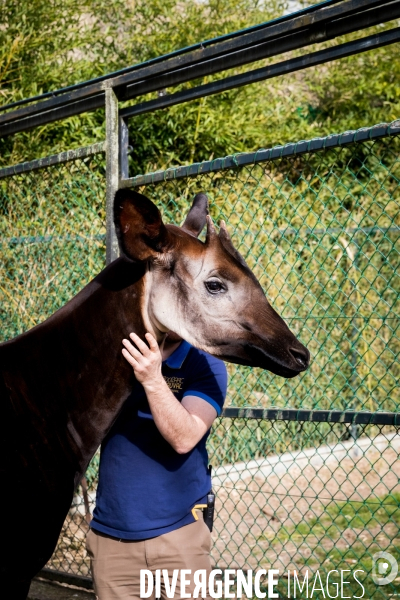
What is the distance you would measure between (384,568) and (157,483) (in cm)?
220

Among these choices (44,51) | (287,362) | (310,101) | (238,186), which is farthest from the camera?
(310,101)

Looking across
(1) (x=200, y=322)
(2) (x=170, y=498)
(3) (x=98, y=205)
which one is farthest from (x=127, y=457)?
(3) (x=98, y=205)

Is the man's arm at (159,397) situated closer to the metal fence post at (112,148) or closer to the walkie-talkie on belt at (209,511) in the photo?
the walkie-talkie on belt at (209,511)

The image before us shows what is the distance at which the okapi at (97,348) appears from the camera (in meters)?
2.20

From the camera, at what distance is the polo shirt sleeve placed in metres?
2.42

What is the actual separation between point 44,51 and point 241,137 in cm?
221

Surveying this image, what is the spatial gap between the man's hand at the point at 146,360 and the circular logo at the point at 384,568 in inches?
85.4

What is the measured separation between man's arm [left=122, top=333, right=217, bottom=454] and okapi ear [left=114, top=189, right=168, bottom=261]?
0.26m

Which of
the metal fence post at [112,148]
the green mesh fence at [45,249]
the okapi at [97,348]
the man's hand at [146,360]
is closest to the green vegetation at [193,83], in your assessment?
the green mesh fence at [45,249]

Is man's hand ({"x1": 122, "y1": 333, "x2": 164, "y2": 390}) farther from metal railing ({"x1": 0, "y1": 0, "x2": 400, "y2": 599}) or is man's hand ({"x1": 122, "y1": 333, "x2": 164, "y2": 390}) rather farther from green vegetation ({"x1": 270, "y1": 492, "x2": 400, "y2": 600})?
green vegetation ({"x1": 270, "y1": 492, "x2": 400, "y2": 600})

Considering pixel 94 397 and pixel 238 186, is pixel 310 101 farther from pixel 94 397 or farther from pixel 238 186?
pixel 94 397

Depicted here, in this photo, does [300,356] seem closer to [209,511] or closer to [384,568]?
[209,511]

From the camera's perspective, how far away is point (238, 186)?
21.4ft

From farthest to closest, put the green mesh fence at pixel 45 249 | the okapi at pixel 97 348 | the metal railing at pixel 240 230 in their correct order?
1. the green mesh fence at pixel 45 249
2. the metal railing at pixel 240 230
3. the okapi at pixel 97 348
